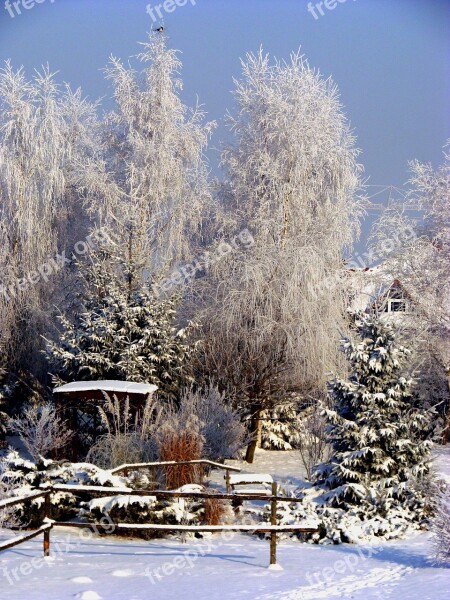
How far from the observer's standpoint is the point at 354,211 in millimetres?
25328

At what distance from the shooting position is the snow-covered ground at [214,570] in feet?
29.3

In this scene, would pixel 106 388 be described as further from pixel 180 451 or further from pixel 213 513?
pixel 213 513

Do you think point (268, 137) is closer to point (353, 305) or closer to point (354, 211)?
point (354, 211)

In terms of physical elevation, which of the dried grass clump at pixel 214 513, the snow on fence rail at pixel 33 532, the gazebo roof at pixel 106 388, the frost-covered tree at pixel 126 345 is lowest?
the dried grass clump at pixel 214 513

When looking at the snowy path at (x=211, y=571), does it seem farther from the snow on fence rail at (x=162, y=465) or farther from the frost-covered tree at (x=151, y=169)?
the frost-covered tree at (x=151, y=169)

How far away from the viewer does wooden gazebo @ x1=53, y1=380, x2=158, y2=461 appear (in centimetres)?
1741

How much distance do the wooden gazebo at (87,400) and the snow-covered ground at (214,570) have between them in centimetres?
468

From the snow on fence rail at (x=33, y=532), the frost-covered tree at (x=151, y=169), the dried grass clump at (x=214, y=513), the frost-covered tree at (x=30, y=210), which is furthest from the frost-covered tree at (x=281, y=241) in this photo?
the snow on fence rail at (x=33, y=532)

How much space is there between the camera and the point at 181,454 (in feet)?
48.8

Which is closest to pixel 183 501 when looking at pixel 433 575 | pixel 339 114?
pixel 433 575

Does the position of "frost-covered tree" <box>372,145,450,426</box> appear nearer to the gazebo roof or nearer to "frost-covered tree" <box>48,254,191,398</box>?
"frost-covered tree" <box>48,254,191,398</box>

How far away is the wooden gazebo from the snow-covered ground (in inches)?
184

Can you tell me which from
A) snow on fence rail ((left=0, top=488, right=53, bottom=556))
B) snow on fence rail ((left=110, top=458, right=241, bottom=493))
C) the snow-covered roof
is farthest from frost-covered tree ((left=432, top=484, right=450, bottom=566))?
the snow-covered roof

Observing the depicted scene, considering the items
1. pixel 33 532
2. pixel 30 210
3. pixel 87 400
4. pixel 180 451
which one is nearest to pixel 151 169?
pixel 30 210
